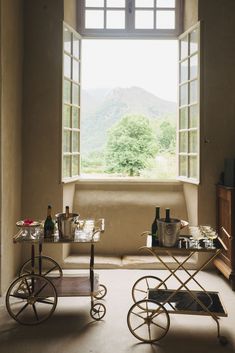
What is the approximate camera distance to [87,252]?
193 inches

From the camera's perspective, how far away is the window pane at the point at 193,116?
4.56 metres

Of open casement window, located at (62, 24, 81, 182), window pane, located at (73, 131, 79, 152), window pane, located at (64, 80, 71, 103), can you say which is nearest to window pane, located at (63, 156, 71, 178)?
open casement window, located at (62, 24, 81, 182)

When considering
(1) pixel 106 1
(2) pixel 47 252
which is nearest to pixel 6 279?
(2) pixel 47 252

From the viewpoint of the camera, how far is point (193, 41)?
4613 mm

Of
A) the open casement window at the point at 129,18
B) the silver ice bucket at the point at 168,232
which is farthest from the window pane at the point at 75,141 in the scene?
the silver ice bucket at the point at 168,232

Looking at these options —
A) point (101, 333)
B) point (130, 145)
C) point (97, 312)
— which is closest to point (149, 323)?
point (101, 333)

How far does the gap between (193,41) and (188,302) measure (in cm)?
312

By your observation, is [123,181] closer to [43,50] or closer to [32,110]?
[32,110]

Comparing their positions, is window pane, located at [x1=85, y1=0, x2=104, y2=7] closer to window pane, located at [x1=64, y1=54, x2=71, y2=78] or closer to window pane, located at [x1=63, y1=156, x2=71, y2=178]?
window pane, located at [x1=64, y1=54, x2=71, y2=78]

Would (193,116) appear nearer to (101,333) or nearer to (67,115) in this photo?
(67,115)

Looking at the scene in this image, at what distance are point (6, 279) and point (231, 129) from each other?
3041 millimetres

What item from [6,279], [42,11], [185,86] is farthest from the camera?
[185,86]

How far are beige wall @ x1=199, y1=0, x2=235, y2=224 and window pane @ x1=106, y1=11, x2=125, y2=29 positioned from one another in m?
1.09

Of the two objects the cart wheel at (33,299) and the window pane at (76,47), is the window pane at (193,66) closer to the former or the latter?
the window pane at (76,47)
